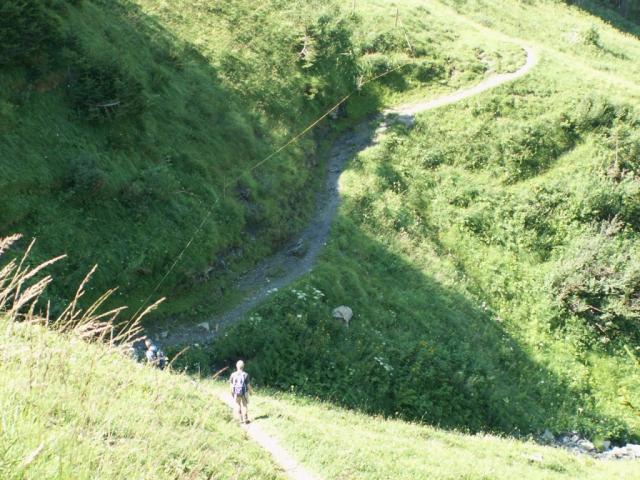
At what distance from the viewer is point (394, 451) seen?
1456cm

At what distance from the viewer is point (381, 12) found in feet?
140

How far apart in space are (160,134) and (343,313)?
1060 centimetres

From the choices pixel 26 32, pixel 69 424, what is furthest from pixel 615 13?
pixel 69 424

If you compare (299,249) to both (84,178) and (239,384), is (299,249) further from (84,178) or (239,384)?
(239,384)

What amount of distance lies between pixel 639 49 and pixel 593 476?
160 feet

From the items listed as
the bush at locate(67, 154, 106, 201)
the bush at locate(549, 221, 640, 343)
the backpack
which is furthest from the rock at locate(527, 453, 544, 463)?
the bush at locate(67, 154, 106, 201)

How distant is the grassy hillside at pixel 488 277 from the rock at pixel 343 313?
267mm

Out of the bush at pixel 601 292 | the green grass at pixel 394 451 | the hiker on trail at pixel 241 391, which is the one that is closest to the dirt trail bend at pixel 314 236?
the green grass at pixel 394 451

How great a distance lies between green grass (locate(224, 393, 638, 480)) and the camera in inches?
519

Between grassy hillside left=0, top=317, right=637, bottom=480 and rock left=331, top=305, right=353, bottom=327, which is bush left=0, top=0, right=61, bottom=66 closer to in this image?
grassy hillside left=0, top=317, right=637, bottom=480

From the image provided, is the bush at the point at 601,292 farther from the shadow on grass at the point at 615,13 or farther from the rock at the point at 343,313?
the shadow on grass at the point at 615,13

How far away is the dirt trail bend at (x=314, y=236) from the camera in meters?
19.9

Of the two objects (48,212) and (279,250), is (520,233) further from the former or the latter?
(48,212)

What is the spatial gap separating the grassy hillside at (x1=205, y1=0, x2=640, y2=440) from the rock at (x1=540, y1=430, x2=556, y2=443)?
357 mm
